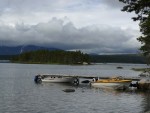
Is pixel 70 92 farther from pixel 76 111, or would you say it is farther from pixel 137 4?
pixel 137 4

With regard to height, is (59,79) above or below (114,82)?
above

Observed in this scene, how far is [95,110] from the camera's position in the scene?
48.7 m

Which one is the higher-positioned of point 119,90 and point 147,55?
point 147,55

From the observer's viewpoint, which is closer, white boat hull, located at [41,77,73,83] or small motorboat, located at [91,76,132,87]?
small motorboat, located at [91,76,132,87]

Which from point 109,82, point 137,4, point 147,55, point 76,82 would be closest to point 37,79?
point 76,82

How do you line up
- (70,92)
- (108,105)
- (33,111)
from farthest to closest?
(70,92), (108,105), (33,111)

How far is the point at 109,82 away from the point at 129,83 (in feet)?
15.0

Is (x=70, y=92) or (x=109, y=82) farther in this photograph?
(x=109, y=82)

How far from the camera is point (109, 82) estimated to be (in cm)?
8475

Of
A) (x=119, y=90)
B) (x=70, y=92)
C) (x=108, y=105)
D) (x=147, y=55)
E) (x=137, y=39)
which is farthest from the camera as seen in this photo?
(x=119, y=90)

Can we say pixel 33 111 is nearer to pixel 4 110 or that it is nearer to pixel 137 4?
pixel 4 110

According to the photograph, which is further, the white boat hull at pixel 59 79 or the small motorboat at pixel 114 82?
the white boat hull at pixel 59 79

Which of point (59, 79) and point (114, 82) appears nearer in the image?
point (114, 82)

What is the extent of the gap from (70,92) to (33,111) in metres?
28.2
